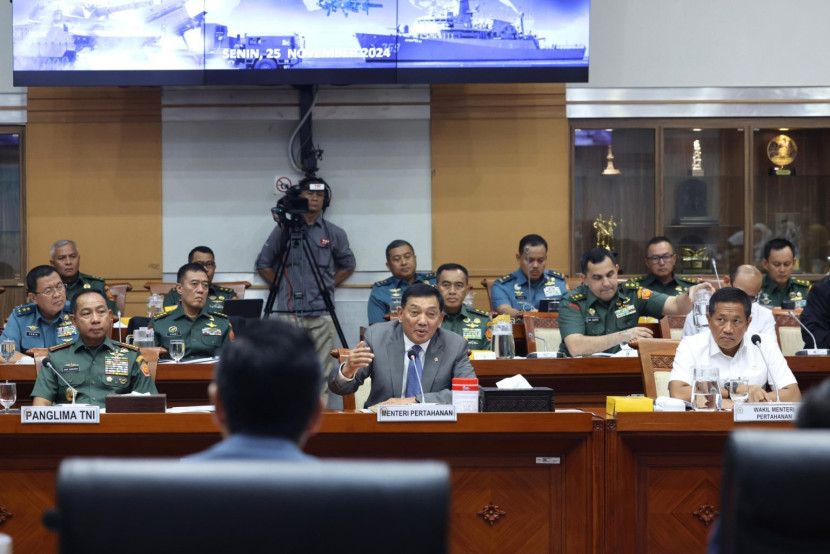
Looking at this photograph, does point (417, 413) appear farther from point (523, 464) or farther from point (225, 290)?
point (225, 290)

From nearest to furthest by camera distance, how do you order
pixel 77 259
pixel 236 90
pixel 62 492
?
pixel 62 492
pixel 77 259
pixel 236 90

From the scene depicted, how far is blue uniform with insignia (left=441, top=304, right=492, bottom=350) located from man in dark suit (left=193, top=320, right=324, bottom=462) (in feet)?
14.3

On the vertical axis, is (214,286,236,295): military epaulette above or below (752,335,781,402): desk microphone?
above

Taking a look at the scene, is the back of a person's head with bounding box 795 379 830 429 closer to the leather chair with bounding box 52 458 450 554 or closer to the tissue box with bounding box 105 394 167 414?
the leather chair with bounding box 52 458 450 554

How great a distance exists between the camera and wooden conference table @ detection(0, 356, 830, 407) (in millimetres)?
4934

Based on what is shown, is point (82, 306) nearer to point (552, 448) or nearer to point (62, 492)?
point (552, 448)

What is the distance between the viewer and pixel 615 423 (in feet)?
11.2

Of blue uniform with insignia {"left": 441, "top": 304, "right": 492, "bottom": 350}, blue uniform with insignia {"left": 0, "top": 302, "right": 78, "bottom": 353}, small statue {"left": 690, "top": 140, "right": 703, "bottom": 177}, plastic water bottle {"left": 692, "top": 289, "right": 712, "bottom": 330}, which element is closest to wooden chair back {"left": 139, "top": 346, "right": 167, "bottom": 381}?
blue uniform with insignia {"left": 0, "top": 302, "right": 78, "bottom": 353}

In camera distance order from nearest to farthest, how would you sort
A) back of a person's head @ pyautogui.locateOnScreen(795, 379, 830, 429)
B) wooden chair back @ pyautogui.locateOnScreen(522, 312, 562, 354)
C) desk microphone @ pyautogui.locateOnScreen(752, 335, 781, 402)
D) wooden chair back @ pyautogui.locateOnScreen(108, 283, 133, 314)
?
back of a person's head @ pyautogui.locateOnScreen(795, 379, 830, 429) < desk microphone @ pyautogui.locateOnScreen(752, 335, 781, 402) < wooden chair back @ pyautogui.locateOnScreen(522, 312, 562, 354) < wooden chair back @ pyautogui.locateOnScreen(108, 283, 133, 314)

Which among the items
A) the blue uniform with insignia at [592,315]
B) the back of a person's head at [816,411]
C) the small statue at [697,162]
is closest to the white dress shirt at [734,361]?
the blue uniform with insignia at [592,315]

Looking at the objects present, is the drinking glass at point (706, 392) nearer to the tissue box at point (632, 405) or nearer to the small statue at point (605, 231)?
the tissue box at point (632, 405)

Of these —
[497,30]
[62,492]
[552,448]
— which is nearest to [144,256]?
[497,30]

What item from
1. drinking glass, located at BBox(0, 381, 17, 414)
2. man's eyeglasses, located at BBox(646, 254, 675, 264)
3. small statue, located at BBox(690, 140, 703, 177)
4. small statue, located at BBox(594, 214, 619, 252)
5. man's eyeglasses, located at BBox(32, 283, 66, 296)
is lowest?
drinking glass, located at BBox(0, 381, 17, 414)

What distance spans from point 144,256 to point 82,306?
3808 millimetres
